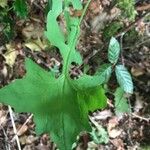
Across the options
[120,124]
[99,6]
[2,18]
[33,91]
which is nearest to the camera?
[33,91]

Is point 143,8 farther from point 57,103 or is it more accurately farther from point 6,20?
point 57,103

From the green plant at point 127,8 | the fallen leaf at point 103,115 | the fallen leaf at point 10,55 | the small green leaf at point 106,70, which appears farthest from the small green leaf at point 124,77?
the fallen leaf at point 10,55

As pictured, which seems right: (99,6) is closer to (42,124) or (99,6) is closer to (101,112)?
(101,112)

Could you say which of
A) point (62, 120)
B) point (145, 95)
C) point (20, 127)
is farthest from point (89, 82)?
point (145, 95)

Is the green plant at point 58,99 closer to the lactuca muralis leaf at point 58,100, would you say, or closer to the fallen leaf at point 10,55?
the lactuca muralis leaf at point 58,100

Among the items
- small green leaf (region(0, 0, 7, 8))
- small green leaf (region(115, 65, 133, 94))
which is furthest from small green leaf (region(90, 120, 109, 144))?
small green leaf (region(0, 0, 7, 8))
